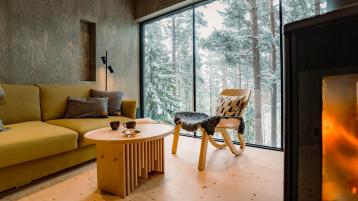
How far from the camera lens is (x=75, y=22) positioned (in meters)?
3.37

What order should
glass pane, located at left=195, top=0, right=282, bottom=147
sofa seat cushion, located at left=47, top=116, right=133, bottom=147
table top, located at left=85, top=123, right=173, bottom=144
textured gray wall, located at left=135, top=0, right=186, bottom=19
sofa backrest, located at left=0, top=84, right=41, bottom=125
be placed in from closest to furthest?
table top, located at left=85, top=123, right=173, bottom=144 → sofa seat cushion, located at left=47, top=116, right=133, bottom=147 → sofa backrest, located at left=0, top=84, right=41, bottom=125 → glass pane, located at left=195, top=0, right=282, bottom=147 → textured gray wall, located at left=135, top=0, right=186, bottom=19

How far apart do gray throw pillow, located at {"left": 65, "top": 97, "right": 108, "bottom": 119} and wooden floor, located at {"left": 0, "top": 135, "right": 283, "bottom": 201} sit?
65cm

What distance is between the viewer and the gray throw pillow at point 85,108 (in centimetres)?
277

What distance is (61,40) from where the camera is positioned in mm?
3197

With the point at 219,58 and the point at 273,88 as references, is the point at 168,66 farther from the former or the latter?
the point at 273,88

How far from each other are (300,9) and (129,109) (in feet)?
8.24

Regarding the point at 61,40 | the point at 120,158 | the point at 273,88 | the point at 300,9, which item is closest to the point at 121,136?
the point at 120,158

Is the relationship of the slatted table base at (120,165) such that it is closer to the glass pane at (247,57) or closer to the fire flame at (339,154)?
the fire flame at (339,154)

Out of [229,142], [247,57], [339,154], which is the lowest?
[229,142]

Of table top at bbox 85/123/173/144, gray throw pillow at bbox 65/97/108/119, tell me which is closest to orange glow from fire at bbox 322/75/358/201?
table top at bbox 85/123/173/144

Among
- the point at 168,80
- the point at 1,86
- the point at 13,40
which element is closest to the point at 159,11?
the point at 168,80

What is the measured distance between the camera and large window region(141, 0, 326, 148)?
9.28ft

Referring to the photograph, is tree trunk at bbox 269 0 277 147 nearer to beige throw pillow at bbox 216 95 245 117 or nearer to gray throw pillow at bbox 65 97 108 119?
beige throw pillow at bbox 216 95 245 117

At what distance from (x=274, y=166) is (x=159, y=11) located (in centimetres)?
311
